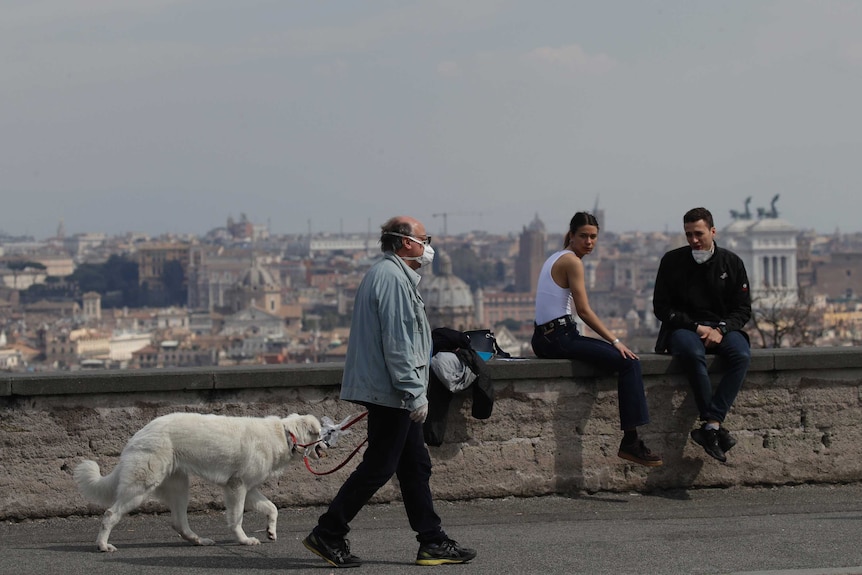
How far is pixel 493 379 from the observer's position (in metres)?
7.09

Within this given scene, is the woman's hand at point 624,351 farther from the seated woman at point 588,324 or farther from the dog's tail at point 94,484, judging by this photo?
the dog's tail at point 94,484

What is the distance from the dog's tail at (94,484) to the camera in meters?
6.07

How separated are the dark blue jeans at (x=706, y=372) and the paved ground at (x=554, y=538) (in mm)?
386

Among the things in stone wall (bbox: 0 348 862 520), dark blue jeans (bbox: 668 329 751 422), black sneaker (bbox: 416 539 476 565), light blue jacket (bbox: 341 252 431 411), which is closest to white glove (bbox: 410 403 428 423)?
light blue jacket (bbox: 341 252 431 411)

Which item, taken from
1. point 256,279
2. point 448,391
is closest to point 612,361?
point 448,391

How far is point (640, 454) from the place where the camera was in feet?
22.9

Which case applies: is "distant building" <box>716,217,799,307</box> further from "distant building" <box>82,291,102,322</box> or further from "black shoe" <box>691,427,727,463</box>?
"black shoe" <box>691,427,727,463</box>

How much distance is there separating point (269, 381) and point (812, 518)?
215 centimetres

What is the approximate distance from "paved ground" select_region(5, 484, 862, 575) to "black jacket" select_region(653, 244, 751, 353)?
0.71m

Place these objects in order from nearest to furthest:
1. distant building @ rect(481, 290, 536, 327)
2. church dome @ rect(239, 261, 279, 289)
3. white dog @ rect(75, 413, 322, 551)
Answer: white dog @ rect(75, 413, 322, 551)
distant building @ rect(481, 290, 536, 327)
church dome @ rect(239, 261, 279, 289)

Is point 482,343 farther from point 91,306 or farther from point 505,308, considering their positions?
point 91,306

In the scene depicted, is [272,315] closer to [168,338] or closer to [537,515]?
[168,338]

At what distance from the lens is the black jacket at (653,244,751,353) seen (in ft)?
23.7

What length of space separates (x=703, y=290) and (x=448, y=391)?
3.91ft
